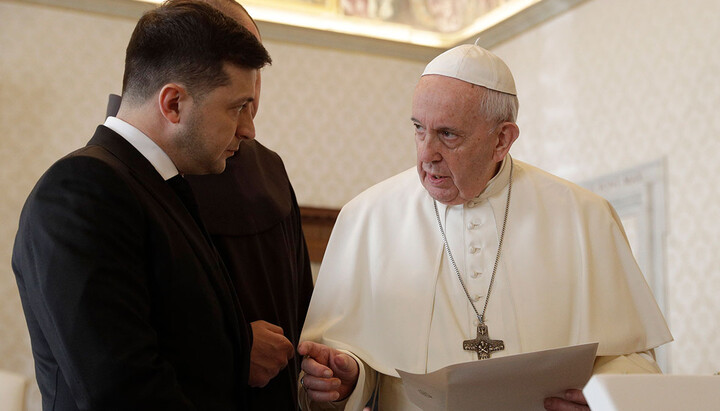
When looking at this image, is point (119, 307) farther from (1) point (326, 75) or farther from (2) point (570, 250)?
(1) point (326, 75)

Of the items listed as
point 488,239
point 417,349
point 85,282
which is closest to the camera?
point 85,282

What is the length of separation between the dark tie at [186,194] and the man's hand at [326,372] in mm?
622

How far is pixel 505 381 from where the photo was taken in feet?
8.15

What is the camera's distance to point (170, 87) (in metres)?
2.21

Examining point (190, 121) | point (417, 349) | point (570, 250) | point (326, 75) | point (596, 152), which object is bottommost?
point (417, 349)

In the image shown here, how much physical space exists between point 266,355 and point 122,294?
0.56 meters

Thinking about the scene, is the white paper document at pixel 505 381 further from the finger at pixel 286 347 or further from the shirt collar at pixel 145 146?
the shirt collar at pixel 145 146

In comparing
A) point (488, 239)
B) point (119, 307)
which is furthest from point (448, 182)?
point (119, 307)

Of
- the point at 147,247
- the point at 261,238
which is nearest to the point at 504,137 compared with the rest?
the point at 261,238

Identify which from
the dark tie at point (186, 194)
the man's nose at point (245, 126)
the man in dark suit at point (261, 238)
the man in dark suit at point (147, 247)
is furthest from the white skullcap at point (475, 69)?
the dark tie at point (186, 194)

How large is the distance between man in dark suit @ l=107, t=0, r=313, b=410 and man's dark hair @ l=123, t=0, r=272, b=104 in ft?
2.30

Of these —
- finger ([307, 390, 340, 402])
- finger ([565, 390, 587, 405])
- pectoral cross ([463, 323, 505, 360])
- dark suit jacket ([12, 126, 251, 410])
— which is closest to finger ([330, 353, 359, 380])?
finger ([307, 390, 340, 402])

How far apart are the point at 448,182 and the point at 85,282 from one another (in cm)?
160

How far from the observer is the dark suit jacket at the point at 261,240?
2.93 m
